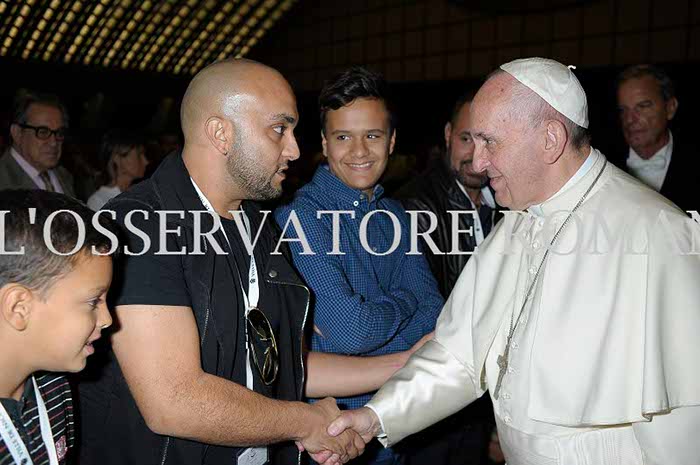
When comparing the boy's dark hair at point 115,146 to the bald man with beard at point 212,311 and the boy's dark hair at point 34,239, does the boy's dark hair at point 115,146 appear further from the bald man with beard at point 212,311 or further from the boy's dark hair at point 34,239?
the boy's dark hair at point 34,239

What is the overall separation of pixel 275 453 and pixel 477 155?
4.41 ft

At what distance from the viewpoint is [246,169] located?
2.07 m

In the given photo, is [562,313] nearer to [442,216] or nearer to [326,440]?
[326,440]

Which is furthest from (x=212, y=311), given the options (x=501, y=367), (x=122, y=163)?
(x=122, y=163)

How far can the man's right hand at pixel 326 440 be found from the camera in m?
2.17

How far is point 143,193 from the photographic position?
6.31 ft

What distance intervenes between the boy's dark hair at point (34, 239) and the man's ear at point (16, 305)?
0.02 meters

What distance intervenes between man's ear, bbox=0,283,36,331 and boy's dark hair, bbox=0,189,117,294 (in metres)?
0.02

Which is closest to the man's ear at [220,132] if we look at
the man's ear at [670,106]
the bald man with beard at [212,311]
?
the bald man with beard at [212,311]

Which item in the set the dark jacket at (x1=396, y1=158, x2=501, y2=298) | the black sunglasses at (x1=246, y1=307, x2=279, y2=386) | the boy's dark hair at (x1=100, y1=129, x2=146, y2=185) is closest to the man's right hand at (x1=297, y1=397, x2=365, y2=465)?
the black sunglasses at (x1=246, y1=307, x2=279, y2=386)

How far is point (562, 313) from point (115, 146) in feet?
16.2

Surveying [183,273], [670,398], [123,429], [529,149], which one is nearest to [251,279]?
[183,273]

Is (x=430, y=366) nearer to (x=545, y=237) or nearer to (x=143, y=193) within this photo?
(x=545, y=237)

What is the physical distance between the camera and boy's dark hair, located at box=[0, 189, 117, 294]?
59.0 inches
